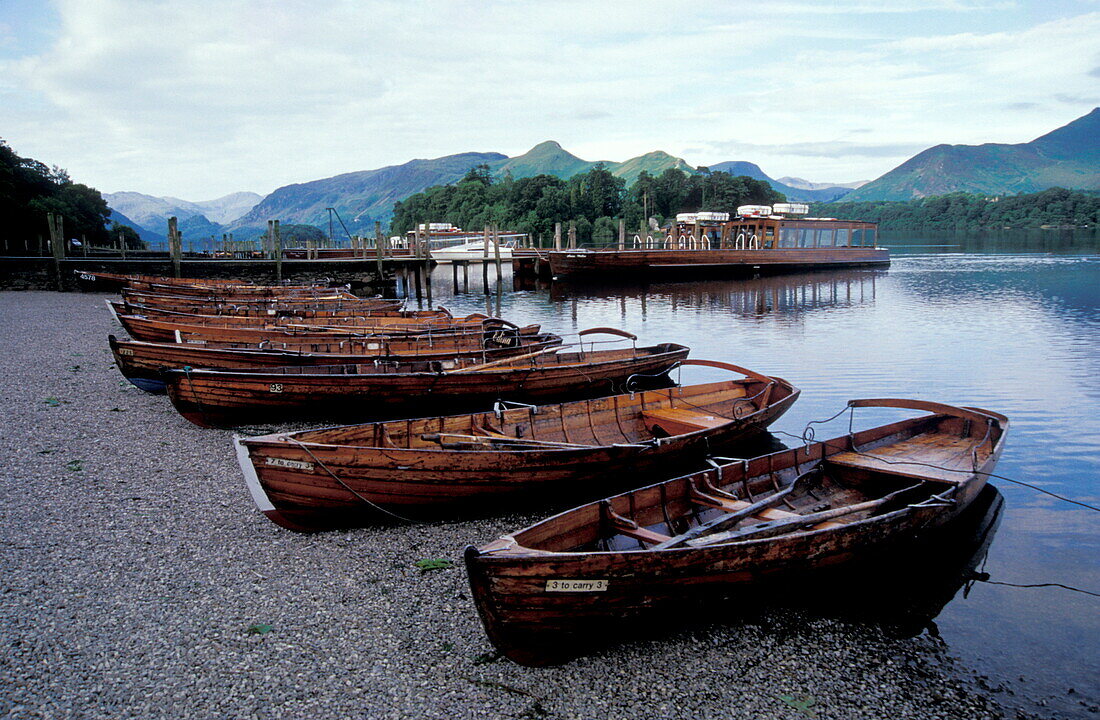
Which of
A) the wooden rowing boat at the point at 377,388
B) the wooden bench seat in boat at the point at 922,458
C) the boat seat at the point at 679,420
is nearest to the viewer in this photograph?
the wooden bench seat in boat at the point at 922,458

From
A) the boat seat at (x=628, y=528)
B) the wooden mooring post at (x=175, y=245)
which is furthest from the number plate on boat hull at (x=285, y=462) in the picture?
the wooden mooring post at (x=175, y=245)

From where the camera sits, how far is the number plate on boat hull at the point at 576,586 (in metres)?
4.88

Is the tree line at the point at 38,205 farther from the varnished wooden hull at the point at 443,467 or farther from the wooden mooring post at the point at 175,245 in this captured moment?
the varnished wooden hull at the point at 443,467

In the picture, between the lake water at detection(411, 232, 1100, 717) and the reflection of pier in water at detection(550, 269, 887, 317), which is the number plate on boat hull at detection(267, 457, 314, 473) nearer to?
the lake water at detection(411, 232, 1100, 717)

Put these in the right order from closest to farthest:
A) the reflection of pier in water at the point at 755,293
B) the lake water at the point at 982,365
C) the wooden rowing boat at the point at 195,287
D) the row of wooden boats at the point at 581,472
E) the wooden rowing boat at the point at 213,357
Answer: the row of wooden boats at the point at 581,472
the lake water at the point at 982,365
the wooden rowing boat at the point at 213,357
the wooden rowing boat at the point at 195,287
the reflection of pier in water at the point at 755,293

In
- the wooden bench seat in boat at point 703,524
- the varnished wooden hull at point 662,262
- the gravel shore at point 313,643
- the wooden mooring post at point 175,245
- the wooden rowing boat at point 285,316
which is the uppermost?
the wooden mooring post at point 175,245

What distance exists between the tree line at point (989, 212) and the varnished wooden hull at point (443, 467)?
15409cm

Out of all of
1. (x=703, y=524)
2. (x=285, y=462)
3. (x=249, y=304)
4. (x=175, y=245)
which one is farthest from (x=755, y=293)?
(x=285, y=462)

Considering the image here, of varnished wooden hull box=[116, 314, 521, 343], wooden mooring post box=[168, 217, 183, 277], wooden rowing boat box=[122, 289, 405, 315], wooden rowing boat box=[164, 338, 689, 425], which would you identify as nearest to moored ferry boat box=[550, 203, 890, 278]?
wooden mooring post box=[168, 217, 183, 277]

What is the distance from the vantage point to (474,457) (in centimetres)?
766

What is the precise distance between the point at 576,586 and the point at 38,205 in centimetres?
6285

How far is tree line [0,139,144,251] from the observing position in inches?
1881

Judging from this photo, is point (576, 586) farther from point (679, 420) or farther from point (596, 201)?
point (596, 201)

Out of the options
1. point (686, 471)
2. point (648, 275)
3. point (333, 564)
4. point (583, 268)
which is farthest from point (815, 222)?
point (333, 564)
